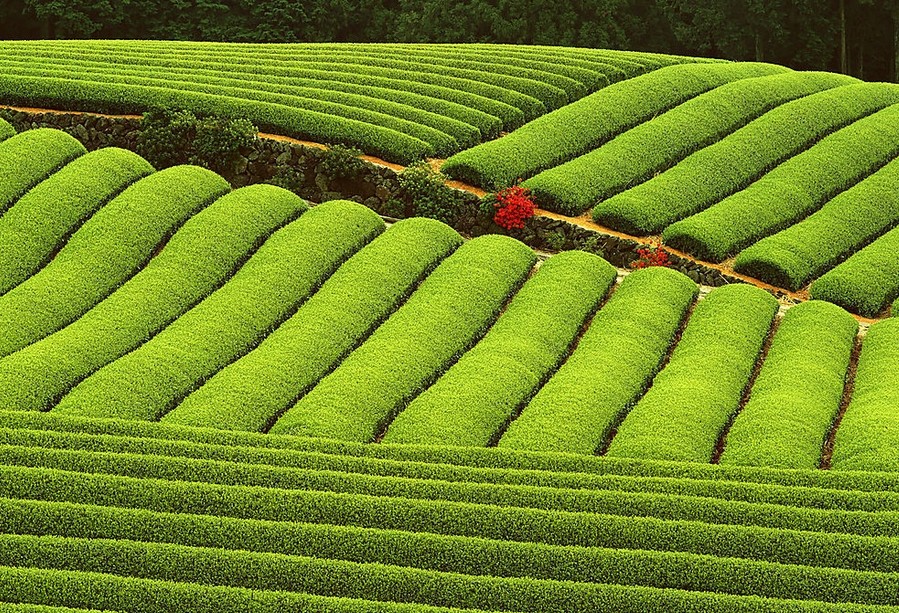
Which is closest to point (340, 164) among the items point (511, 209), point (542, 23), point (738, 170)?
point (511, 209)

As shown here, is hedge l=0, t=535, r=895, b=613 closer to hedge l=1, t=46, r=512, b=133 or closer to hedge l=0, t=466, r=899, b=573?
hedge l=0, t=466, r=899, b=573

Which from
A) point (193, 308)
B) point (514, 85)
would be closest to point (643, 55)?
point (514, 85)

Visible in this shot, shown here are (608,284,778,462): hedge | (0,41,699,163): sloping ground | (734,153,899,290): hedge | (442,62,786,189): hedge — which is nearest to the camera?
(608,284,778,462): hedge

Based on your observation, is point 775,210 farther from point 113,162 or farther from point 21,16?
point 21,16

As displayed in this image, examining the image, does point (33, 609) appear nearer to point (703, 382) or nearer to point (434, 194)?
point (703, 382)

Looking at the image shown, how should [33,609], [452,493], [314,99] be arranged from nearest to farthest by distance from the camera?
[33,609], [452,493], [314,99]

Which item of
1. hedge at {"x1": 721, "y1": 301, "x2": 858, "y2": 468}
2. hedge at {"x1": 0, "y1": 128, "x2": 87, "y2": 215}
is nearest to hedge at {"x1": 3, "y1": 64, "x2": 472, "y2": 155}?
hedge at {"x1": 0, "y1": 128, "x2": 87, "y2": 215}
